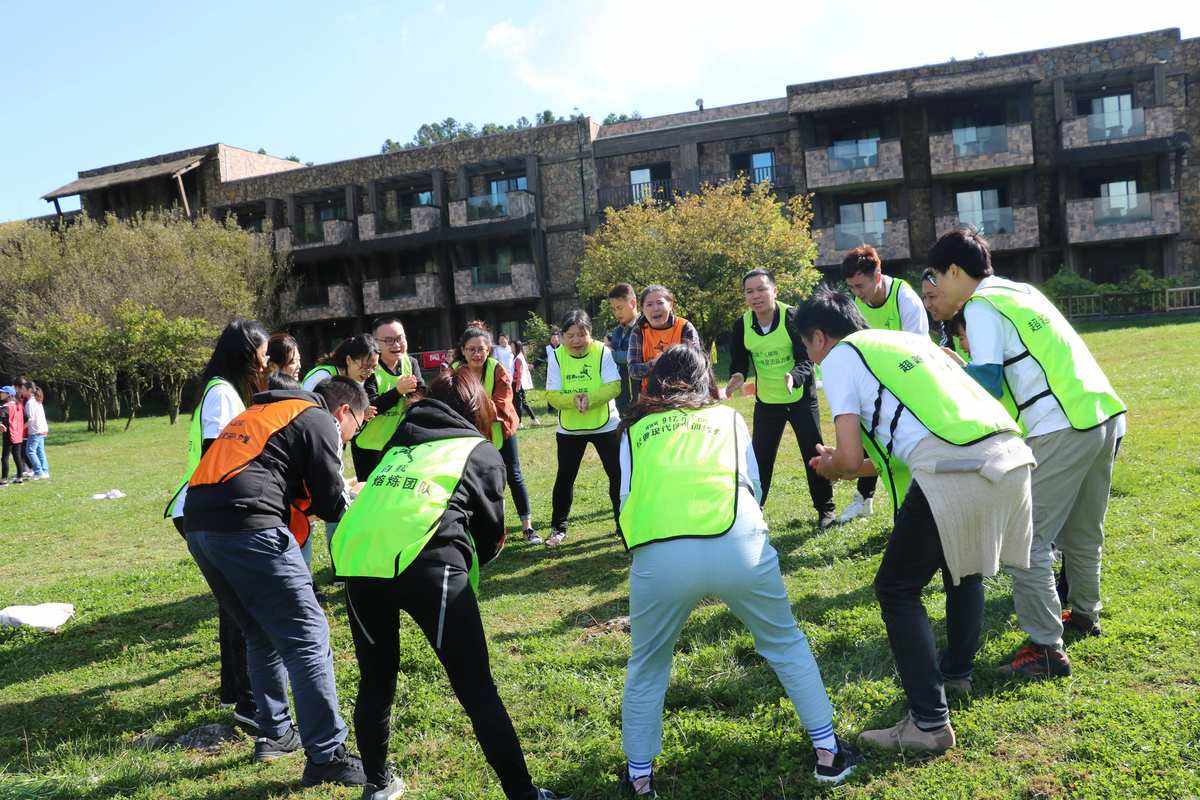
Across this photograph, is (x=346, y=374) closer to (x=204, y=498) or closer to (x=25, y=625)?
(x=204, y=498)

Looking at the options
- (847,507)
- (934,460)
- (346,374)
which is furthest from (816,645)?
(346,374)

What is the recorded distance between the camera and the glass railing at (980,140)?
26.7 m

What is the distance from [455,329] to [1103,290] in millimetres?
23877

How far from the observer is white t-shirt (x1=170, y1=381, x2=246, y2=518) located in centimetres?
395

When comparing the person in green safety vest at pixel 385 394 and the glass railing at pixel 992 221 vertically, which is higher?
the glass railing at pixel 992 221

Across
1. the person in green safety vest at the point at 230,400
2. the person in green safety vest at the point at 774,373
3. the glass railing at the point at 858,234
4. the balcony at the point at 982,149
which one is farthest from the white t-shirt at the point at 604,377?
the balcony at the point at 982,149

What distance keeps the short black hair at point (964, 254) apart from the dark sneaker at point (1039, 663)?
1.78 metres

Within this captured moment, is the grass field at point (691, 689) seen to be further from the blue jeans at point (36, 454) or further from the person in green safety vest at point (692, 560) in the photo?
the blue jeans at point (36, 454)

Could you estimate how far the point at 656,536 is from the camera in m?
2.95

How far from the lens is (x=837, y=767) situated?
10.1 feet

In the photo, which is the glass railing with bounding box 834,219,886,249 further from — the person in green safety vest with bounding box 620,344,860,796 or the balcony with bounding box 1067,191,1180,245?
the person in green safety vest with bounding box 620,344,860,796

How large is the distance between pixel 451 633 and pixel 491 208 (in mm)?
30442

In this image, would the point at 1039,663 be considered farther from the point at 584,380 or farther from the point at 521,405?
the point at 521,405

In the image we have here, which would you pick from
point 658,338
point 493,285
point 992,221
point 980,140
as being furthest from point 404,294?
point 658,338
